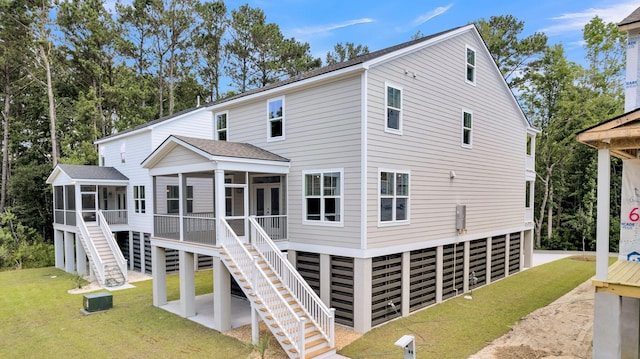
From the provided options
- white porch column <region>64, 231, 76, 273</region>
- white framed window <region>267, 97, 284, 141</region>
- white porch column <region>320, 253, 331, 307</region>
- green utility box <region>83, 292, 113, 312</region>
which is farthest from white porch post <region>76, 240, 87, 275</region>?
white porch column <region>320, 253, 331, 307</region>

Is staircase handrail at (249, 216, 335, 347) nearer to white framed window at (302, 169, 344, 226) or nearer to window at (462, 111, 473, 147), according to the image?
white framed window at (302, 169, 344, 226)

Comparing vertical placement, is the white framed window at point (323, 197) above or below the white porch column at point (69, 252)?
above

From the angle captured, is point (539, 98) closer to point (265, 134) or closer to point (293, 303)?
point (265, 134)

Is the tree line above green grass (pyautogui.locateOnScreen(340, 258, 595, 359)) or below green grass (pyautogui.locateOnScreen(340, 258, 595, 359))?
above

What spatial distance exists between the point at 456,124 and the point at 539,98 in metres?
18.3

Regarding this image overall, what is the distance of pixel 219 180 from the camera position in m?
9.72

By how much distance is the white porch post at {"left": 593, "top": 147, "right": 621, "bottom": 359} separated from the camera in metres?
5.65

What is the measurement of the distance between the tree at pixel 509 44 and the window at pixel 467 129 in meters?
18.1

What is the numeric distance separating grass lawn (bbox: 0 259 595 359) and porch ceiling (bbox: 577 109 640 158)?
5.05 metres

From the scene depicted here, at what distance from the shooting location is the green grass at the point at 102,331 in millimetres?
8641

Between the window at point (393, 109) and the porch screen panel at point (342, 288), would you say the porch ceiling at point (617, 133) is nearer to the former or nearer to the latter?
the window at point (393, 109)

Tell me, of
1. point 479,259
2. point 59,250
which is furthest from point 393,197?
point 59,250

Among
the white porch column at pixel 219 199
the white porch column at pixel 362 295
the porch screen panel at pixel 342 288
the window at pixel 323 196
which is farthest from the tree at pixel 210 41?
the white porch column at pixel 362 295

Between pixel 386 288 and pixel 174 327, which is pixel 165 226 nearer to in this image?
pixel 174 327
